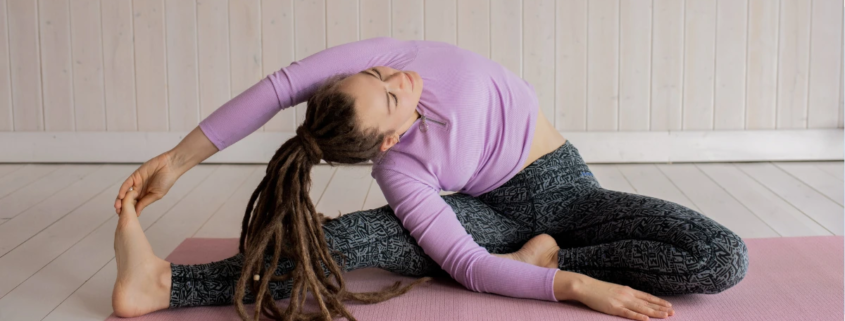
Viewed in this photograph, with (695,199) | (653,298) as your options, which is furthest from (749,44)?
(653,298)

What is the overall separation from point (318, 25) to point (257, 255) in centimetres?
183

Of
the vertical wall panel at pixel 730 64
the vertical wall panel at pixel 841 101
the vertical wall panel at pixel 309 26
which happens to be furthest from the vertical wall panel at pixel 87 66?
the vertical wall panel at pixel 841 101

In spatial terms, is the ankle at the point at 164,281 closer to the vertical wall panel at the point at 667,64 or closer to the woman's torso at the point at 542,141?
the woman's torso at the point at 542,141

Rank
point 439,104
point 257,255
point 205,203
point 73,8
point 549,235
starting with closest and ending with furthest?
point 257,255, point 439,104, point 549,235, point 205,203, point 73,8

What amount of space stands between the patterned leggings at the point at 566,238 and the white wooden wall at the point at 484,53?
140 centimetres

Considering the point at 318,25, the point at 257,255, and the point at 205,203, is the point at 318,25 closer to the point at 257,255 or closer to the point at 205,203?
the point at 205,203

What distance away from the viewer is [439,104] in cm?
168

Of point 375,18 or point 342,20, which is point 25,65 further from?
point 375,18

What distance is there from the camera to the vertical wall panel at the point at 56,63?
3.22 metres

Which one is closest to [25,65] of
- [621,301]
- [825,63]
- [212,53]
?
[212,53]

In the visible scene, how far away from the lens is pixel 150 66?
327 centimetres

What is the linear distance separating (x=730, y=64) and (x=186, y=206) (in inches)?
86.3

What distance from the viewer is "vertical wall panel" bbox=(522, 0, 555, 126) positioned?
10.5 ft

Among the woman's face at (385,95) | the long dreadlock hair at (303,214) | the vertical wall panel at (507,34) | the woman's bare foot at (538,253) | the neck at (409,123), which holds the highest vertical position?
the vertical wall panel at (507,34)
